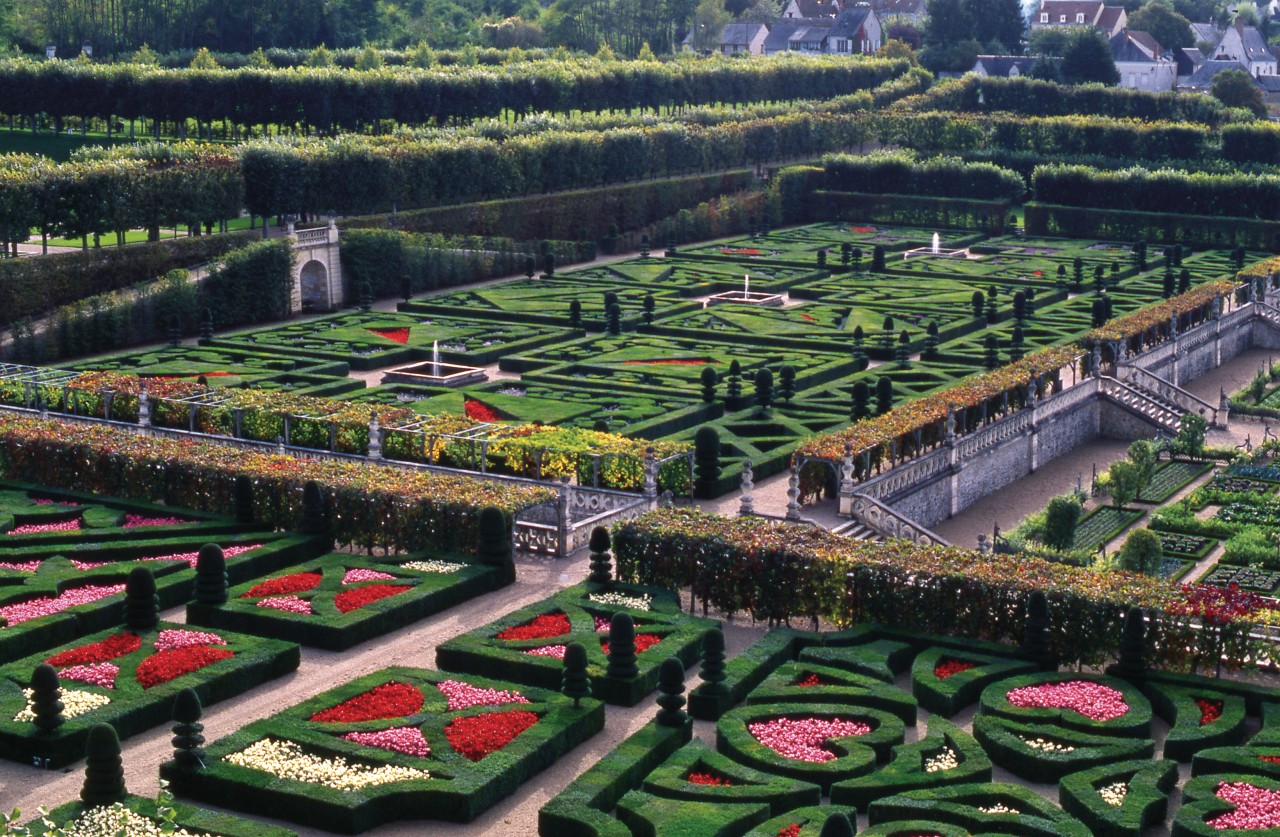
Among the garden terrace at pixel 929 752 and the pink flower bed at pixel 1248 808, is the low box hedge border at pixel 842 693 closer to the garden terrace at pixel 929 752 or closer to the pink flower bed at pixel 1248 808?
the garden terrace at pixel 929 752

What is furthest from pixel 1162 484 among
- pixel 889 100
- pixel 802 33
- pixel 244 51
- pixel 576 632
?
pixel 802 33

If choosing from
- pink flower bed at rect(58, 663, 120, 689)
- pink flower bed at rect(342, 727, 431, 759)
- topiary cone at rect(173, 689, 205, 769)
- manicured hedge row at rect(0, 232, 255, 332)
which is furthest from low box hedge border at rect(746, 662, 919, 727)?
manicured hedge row at rect(0, 232, 255, 332)

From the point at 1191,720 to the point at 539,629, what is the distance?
10.0 metres

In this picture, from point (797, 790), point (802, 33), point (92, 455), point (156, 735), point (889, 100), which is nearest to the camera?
point (797, 790)

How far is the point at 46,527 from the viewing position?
33844mm

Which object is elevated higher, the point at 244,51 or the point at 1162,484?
the point at 244,51

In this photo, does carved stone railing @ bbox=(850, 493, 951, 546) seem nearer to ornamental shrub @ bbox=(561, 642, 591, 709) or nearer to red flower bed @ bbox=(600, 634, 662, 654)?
red flower bed @ bbox=(600, 634, 662, 654)

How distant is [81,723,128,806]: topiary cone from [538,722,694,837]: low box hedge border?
203 inches

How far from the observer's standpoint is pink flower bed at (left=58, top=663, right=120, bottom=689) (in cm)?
2566

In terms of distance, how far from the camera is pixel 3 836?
1886 centimetres

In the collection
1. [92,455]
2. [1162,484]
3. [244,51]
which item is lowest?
[1162,484]

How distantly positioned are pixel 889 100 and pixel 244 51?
4422cm

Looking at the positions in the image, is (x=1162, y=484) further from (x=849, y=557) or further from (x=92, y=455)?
(x=92, y=455)

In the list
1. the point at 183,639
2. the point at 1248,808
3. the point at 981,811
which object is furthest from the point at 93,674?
the point at 1248,808
